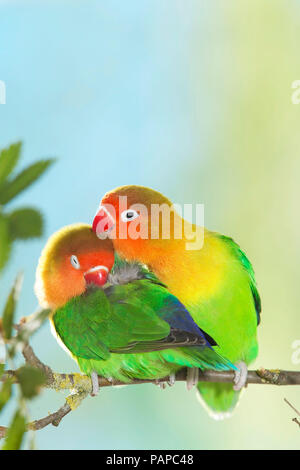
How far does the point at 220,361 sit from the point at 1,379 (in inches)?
13.7

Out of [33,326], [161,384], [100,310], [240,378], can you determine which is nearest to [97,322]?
[100,310]

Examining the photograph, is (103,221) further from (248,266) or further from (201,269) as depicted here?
(248,266)

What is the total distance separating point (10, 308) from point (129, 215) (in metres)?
0.42

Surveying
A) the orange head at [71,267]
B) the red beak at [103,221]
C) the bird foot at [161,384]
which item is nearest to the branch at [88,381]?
the bird foot at [161,384]

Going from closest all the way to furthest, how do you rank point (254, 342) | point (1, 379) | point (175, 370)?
1. point (1, 379)
2. point (175, 370)
3. point (254, 342)

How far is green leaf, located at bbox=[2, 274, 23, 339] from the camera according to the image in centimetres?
37

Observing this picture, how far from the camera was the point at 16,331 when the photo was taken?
42 centimetres

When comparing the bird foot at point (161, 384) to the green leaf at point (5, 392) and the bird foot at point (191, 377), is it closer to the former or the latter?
the bird foot at point (191, 377)

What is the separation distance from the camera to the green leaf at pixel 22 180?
1.14 ft

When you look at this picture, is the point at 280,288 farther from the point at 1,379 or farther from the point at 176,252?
the point at 1,379

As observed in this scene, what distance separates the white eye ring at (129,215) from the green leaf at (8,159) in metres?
0.42

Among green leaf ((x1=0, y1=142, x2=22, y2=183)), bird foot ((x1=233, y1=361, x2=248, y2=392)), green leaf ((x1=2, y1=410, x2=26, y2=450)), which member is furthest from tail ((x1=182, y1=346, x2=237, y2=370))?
green leaf ((x1=0, y1=142, x2=22, y2=183))

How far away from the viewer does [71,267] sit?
74 cm
